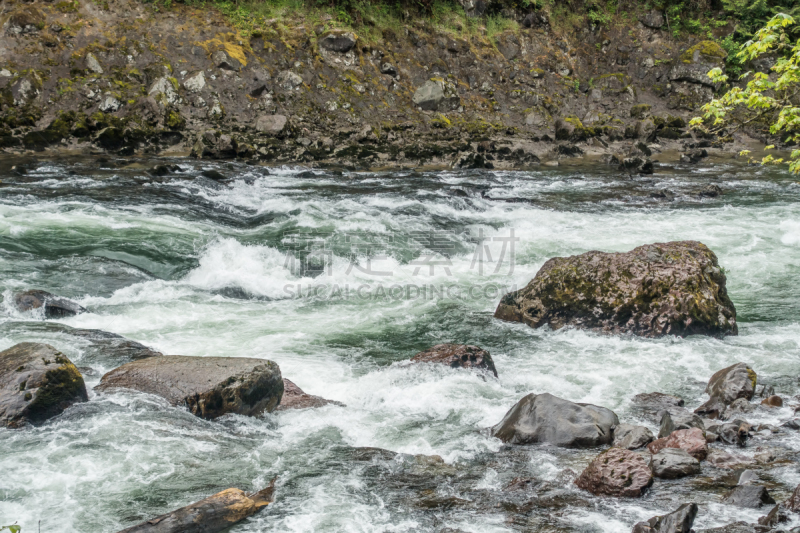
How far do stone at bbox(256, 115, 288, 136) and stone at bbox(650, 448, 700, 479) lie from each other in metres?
20.6

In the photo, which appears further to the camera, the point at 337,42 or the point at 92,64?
the point at 337,42

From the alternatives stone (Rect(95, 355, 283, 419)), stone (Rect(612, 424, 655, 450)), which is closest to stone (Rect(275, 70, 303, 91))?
stone (Rect(95, 355, 283, 419))

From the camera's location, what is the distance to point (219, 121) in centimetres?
2308

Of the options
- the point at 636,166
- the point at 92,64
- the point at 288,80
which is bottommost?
the point at 636,166

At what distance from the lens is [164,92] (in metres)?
22.9

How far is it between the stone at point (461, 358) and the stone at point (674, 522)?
10.4ft

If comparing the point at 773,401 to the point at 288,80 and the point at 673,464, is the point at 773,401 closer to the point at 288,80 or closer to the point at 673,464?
the point at 673,464

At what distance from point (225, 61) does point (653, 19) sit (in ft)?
80.1

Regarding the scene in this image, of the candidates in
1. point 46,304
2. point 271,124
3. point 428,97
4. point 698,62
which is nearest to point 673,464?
point 46,304

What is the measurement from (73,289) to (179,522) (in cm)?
685

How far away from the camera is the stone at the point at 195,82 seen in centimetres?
2355

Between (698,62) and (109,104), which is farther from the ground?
(698,62)

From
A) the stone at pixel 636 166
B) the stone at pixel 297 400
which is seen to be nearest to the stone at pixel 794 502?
the stone at pixel 297 400

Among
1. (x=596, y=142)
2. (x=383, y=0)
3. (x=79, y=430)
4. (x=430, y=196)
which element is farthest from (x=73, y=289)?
(x=383, y=0)
